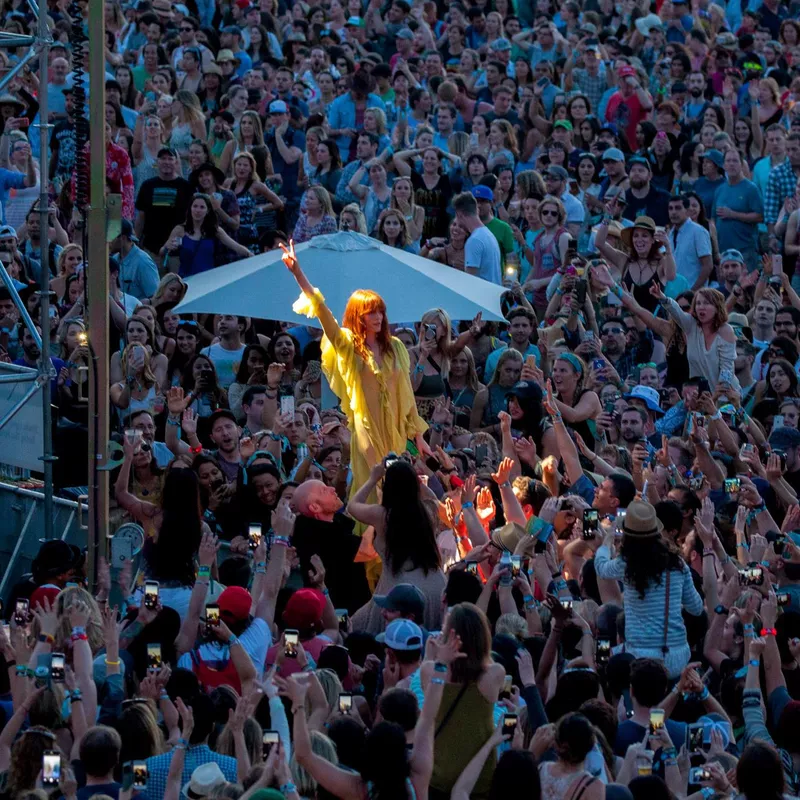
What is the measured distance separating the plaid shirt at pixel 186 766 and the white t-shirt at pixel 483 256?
25.9 ft

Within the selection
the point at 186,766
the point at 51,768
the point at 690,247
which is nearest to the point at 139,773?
the point at 51,768

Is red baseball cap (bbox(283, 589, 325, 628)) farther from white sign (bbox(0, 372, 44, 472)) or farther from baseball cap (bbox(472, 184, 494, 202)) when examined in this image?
baseball cap (bbox(472, 184, 494, 202))

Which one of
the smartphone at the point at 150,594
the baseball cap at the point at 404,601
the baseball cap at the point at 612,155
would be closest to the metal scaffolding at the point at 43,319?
the smartphone at the point at 150,594

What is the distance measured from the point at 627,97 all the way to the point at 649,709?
11569 mm

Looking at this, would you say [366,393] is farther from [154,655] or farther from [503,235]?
[503,235]

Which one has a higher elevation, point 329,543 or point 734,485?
point 734,485

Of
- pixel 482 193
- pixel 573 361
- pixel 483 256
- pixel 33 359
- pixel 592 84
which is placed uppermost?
pixel 573 361

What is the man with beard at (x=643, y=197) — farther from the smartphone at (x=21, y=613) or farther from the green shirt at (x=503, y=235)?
the smartphone at (x=21, y=613)

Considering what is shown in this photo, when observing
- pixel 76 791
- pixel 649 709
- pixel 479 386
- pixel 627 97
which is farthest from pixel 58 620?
pixel 627 97

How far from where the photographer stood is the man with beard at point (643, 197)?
15.1m

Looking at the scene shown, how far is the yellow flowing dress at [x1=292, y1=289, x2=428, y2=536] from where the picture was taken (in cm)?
954

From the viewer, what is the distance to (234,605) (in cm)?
709

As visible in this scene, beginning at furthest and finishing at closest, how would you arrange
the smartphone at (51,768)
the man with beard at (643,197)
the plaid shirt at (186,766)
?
1. the man with beard at (643,197)
2. the plaid shirt at (186,766)
3. the smartphone at (51,768)

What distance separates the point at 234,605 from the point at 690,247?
804cm
